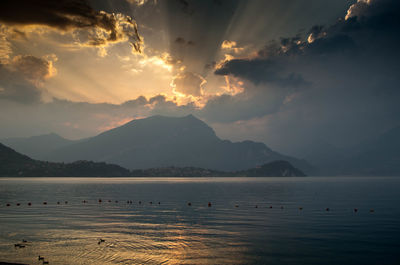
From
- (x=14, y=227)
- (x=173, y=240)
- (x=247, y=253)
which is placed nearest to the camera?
(x=247, y=253)

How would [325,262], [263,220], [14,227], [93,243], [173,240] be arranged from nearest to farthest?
[325,262]
[93,243]
[173,240]
[14,227]
[263,220]

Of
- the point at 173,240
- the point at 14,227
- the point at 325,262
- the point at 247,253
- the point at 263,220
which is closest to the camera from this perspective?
the point at 325,262

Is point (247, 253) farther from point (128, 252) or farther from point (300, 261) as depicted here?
point (128, 252)

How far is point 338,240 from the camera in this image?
37.8m

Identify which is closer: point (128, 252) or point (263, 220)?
point (128, 252)

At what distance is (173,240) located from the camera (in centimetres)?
3716

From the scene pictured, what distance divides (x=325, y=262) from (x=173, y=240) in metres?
18.1

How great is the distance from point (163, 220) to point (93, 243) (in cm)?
2164

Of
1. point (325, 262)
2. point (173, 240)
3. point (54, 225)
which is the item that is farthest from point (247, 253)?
point (54, 225)

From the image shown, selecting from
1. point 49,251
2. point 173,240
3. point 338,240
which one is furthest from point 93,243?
point 338,240

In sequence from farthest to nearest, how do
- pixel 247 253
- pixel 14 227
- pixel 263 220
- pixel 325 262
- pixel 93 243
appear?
pixel 263 220 → pixel 14 227 → pixel 93 243 → pixel 247 253 → pixel 325 262

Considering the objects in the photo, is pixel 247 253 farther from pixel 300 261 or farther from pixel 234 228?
pixel 234 228

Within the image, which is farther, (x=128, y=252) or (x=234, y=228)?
(x=234, y=228)

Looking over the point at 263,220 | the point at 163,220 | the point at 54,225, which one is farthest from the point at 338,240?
the point at 54,225
